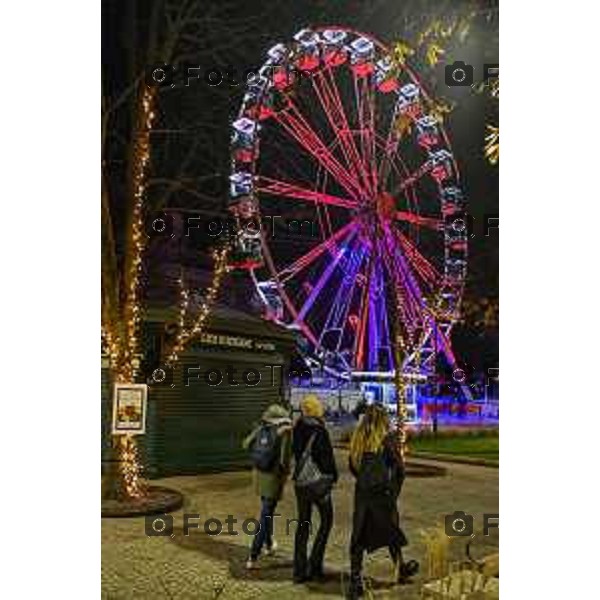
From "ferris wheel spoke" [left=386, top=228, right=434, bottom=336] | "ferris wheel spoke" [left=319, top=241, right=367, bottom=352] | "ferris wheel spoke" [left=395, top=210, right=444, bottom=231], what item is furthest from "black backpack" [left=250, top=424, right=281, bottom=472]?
"ferris wheel spoke" [left=395, top=210, right=444, bottom=231]

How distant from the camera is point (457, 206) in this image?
9.73ft

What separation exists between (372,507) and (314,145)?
124 cm

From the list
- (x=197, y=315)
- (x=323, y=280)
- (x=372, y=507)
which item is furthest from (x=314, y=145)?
(x=372, y=507)

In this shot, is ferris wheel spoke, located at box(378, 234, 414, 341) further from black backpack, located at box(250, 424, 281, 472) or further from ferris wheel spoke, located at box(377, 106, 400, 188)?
black backpack, located at box(250, 424, 281, 472)

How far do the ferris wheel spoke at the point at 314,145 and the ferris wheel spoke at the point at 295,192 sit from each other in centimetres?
4

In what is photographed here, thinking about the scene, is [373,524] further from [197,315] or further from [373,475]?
[197,315]

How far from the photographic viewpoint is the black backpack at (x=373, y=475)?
9.37 ft

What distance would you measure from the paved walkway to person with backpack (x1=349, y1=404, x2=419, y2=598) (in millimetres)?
27

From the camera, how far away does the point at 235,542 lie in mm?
2896

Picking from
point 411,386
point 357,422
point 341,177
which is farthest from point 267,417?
point 341,177
